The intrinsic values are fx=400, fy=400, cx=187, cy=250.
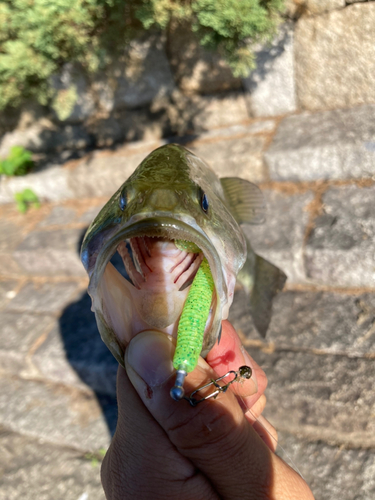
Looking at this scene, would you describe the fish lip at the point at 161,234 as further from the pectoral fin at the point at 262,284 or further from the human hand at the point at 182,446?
the pectoral fin at the point at 262,284

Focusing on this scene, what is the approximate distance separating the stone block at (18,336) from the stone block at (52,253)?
0.50 metres

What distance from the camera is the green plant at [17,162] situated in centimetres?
415

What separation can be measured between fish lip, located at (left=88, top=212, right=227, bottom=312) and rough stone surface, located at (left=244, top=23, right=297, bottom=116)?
252 centimetres

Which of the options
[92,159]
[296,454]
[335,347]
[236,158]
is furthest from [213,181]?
[92,159]

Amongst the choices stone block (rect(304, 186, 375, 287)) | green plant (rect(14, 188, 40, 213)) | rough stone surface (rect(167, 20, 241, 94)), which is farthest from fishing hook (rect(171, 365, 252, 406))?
green plant (rect(14, 188, 40, 213))

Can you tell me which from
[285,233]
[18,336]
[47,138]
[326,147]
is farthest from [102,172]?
[326,147]

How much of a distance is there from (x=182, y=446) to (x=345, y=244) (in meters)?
1.79

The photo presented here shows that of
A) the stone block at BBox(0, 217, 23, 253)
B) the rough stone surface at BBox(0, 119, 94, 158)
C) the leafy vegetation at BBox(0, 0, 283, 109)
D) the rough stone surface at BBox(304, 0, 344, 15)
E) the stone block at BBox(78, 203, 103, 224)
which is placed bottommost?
the stone block at BBox(0, 217, 23, 253)

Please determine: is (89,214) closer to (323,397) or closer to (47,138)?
(47,138)

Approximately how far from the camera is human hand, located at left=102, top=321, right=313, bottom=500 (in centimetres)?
111

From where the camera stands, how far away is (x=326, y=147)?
2.87m

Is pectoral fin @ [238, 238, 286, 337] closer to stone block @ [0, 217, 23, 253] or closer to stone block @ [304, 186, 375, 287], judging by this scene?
stone block @ [304, 186, 375, 287]

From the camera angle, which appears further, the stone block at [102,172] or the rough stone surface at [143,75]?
the stone block at [102,172]

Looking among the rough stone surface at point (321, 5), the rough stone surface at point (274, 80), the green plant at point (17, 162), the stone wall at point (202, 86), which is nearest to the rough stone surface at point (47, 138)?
the stone wall at point (202, 86)
